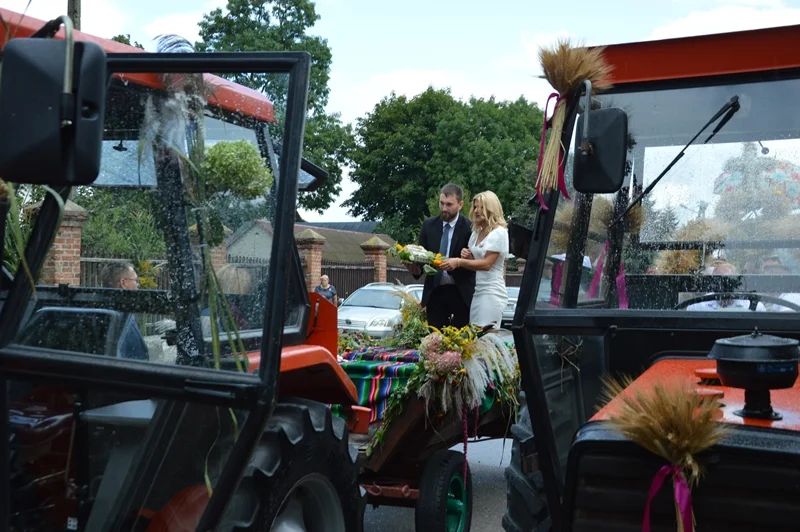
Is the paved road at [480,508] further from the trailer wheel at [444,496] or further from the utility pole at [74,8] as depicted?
the utility pole at [74,8]

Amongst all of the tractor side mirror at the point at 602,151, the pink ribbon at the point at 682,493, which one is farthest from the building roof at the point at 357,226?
the pink ribbon at the point at 682,493

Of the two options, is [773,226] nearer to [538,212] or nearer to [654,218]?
[654,218]

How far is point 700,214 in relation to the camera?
11.8 feet

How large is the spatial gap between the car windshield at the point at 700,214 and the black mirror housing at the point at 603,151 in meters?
0.43

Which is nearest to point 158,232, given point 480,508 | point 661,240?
point 661,240

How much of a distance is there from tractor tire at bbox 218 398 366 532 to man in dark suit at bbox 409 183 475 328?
2.36 m

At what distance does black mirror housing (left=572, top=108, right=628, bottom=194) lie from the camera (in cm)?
317

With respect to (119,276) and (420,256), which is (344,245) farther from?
(119,276)

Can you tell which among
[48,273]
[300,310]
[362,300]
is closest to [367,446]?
[300,310]

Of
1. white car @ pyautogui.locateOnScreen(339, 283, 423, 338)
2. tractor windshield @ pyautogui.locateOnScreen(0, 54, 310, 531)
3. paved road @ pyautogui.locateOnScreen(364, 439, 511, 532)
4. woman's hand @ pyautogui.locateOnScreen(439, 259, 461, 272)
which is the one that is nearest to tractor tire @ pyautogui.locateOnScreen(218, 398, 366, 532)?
tractor windshield @ pyautogui.locateOnScreen(0, 54, 310, 531)

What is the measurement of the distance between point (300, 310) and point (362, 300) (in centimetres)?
1452

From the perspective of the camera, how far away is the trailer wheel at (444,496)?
15.6 feet

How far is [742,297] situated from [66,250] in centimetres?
242

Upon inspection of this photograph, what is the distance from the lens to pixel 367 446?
15.9 ft
